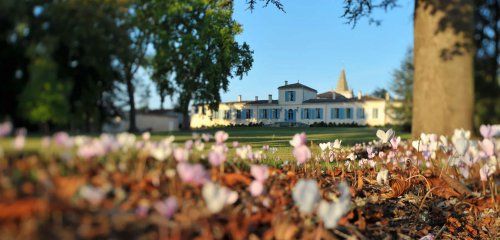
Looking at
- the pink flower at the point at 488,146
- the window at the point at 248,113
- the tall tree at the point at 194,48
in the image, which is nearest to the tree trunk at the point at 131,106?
the tall tree at the point at 194,48

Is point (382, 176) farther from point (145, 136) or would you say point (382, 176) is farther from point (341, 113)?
point (145, 136)

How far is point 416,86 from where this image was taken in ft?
11.4

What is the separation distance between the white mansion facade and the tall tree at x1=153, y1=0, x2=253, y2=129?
0.27 metres

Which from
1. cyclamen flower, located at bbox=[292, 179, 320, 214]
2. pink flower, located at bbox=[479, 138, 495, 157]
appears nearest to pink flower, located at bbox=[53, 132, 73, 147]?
cyclamen flower, located at bbox=[292, 179, 320, 214]

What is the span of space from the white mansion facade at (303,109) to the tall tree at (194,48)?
0.88 feet

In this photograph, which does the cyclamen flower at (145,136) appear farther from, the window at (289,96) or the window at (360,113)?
the window at (360,113)

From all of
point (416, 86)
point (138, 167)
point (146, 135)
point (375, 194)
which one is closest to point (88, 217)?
point (138, 167)

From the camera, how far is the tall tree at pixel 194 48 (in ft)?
6.82

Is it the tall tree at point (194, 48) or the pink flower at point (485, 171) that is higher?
the tall tree at point (194, 48)

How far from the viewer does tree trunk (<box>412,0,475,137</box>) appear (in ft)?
10.8

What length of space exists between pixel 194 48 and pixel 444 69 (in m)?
2.10

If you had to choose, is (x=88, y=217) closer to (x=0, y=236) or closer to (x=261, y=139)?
(x=0, y=236)

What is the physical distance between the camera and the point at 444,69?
10.9ft

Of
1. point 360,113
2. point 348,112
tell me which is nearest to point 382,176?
point 360,113
